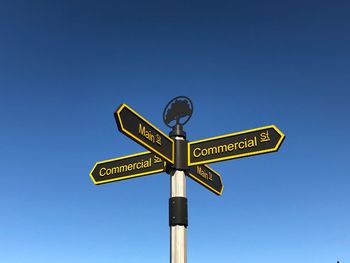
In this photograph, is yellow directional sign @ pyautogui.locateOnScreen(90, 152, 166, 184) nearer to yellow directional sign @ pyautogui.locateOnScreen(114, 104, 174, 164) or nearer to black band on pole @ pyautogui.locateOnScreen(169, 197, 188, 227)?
yellow directional sign @ pyautogui.locateOnScreen(114, 104, 174, 164)

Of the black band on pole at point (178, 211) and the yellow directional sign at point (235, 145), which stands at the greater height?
the yellow directional sign at point (235, 145)

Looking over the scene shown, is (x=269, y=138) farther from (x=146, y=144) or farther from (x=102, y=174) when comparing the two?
(x=102, y=174)

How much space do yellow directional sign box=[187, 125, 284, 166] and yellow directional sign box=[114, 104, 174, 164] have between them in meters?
0.35

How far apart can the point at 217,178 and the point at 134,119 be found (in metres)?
2.07

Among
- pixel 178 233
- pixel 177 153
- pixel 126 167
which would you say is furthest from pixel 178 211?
pixel 126 167

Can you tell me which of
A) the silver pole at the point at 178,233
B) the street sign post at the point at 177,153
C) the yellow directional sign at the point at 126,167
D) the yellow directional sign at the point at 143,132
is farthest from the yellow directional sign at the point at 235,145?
the yellow directional sign at the point at 126,167

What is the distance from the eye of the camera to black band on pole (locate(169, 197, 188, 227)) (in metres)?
4.93

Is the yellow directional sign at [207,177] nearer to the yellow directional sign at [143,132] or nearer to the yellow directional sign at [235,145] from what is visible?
the yellow directional sign at [235,145]

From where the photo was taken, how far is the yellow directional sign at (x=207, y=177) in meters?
5.55

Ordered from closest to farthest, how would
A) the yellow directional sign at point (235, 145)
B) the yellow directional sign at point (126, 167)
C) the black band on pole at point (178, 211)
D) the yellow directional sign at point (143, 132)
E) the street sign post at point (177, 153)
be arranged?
the yellow directional sign at point (143, 132)
the street sign post at point (177, 153)
the black band on pole at point (178, 211)
the yellow directional sign at point (235, 145)
the yellow directional sign at point (126, 167)

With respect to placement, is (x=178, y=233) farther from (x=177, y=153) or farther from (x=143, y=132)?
(x=143, y=132)

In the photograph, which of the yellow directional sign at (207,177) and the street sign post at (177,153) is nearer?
the street sign post at (177,153)

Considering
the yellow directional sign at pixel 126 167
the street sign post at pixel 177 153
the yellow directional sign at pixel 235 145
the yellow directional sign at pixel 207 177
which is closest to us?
the street sign post at pixel 177 153

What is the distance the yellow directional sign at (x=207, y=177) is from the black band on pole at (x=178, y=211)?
0.45 m
